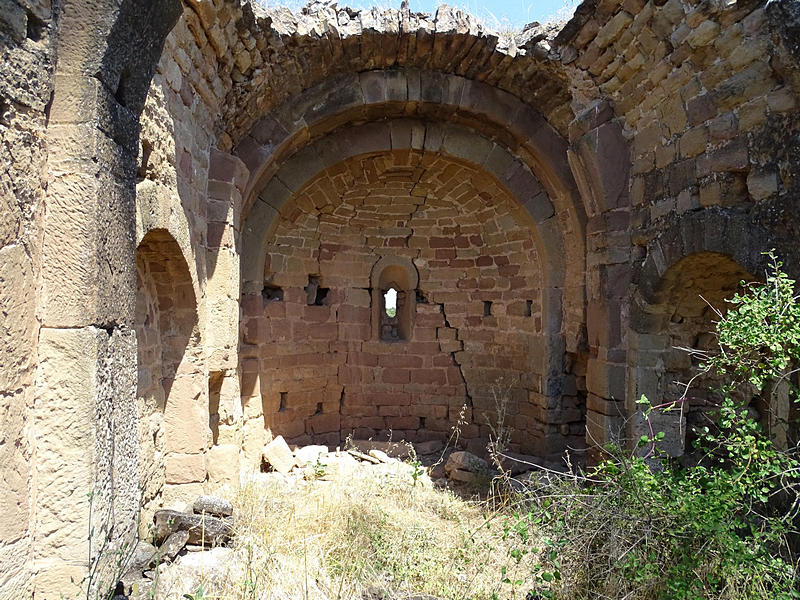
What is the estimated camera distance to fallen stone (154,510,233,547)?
360 centimetres

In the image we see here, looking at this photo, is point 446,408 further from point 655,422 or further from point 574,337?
point 655,422

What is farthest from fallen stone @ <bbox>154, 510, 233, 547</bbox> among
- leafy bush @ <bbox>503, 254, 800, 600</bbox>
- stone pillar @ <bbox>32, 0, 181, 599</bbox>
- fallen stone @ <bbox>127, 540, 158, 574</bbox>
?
leafy bush @ <bbox>503, 254, 800, 600</bbox>

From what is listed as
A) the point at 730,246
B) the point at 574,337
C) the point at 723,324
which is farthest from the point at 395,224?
the point at 723,324

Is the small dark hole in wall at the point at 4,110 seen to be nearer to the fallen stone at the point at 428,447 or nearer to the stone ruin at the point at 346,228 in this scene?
the stone ruin at the point at 346,228

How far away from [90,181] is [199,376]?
238cm

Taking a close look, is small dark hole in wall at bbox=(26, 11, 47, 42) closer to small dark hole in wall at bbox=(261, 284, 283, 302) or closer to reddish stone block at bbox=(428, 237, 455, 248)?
small dark hole in wall at bbox=(261, 284, 283, 302)

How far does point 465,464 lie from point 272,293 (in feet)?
9.63

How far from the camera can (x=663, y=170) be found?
4605 mm

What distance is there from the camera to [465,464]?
5738 millimetres

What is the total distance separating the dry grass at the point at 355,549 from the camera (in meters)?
3.01

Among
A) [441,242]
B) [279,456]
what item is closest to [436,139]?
[441,242]

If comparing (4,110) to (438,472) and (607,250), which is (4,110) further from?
(438,472)

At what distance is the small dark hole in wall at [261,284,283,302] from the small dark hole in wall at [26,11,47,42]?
4.37 m

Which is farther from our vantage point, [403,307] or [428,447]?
[403,307]
